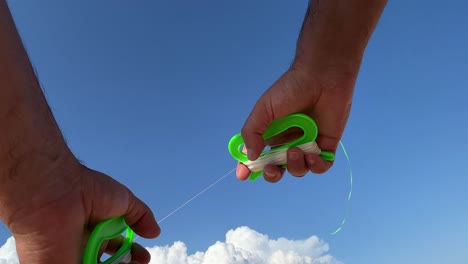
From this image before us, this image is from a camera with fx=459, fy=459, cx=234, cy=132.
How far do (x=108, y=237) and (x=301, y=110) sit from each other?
5.99 feet

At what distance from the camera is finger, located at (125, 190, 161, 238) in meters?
2.42

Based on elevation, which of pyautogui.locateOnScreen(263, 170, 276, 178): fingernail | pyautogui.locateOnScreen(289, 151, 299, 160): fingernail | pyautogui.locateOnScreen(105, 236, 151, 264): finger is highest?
pyautogui.locateOnScreen(289, 151, 299, 160): fingernail

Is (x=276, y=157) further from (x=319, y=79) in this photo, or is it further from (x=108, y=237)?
(x=108, y=237)

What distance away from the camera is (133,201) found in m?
2.40

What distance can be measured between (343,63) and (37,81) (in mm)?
2225

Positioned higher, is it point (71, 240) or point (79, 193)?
point (79, 193)

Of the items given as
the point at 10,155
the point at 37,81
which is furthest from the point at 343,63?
the point at 10,155

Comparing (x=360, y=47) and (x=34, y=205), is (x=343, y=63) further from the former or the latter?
(x=34, y=205)

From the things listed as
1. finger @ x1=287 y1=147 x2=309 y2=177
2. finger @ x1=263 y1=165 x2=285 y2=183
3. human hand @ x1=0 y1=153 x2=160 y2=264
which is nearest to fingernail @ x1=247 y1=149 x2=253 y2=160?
finger @ x1=263 y1=165 x2=285 y2=183

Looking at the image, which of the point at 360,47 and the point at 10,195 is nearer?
the point at 10,195

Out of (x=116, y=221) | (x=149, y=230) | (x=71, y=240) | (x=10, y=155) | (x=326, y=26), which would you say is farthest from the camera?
(x=326, y=26)

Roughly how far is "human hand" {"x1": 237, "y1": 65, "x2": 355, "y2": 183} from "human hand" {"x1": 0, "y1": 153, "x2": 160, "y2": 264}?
56.3 inches

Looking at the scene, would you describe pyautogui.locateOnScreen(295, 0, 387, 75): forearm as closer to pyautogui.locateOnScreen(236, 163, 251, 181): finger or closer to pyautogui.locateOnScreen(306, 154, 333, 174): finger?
pyautogui.locateOnScreen(306, 154, 333, 174): finger

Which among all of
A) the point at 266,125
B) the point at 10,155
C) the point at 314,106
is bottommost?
the point at 10,155
